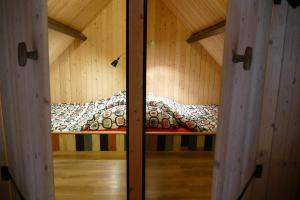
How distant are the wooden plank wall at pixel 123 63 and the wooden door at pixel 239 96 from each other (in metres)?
3.78

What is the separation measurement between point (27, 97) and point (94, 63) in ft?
13.1

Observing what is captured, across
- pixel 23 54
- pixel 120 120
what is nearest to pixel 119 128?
pixel 120 120

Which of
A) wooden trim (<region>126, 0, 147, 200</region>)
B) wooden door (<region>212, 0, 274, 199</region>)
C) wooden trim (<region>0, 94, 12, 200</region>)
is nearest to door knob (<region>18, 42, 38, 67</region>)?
wooden trim (<region>0, 94, 12, 200</region>)

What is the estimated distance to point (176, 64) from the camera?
5199 millimetres

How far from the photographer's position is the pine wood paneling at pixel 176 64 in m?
5.03

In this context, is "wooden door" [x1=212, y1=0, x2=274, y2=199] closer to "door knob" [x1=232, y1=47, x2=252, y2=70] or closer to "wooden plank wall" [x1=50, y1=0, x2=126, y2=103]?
"door knob" [x1=232, y1=47, x2=252, y2=70]

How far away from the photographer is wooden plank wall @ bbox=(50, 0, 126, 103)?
16.5ft

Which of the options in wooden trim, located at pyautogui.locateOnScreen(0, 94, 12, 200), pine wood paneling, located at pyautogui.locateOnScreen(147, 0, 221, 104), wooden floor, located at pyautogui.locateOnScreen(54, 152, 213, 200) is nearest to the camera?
wooden trim, located at pyautogui.locateOnScreen(0, 94, 12, 200)

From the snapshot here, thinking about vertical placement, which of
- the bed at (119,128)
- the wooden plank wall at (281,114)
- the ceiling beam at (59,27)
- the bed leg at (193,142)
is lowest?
the bed leg at (193,142)

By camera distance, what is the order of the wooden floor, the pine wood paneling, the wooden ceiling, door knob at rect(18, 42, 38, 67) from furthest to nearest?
the pine wood paneling, the wooden ceiling, the wooden floor, door knob at rect(18, 42, 38, 67)

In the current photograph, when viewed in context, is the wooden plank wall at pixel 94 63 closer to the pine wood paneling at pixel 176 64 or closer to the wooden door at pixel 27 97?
the pine wood paneling at pixel 176 64

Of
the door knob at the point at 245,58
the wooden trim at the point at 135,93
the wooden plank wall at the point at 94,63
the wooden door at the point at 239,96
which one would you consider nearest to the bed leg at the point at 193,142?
the wooden trim at the point at 135,93

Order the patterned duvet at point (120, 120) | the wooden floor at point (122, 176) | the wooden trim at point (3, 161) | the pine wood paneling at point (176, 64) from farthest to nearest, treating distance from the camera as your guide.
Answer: the pine wood paneling at point (176, 64), the patterned duvet at point (120, 120), the wooden floor at point (122, 176), the wooden trim at point (3, 161)

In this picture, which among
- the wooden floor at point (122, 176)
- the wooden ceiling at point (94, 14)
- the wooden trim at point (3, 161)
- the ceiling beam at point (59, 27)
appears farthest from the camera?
the ceiling beam at point (59, 27)
